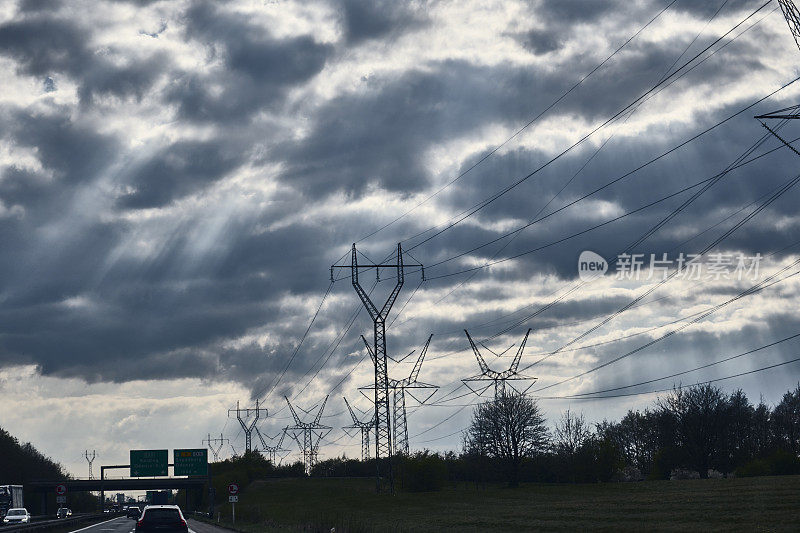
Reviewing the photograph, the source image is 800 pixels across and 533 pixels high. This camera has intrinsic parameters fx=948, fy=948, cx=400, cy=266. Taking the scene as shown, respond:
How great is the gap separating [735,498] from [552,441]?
67.7 metres

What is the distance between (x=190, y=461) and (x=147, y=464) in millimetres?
6778

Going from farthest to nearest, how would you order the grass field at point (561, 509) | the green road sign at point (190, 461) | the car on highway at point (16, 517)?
the green road sign at point (190, 461) < the car on highway at point (16, 517) < the grass field at point (561, 509)

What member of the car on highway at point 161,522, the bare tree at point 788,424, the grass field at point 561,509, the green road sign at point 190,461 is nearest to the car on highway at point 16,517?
the grass field at point 561,509

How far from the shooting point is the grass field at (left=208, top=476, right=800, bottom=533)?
53.7 metres

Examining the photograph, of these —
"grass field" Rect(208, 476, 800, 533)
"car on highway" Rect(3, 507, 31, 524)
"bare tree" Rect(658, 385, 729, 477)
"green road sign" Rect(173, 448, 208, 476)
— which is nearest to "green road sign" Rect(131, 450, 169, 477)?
"green road sign" Rect(173, 448, 208, 476)

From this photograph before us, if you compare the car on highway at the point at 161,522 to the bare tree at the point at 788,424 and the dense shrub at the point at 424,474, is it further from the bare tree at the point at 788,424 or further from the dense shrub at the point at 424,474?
the bare tree at the point at 788,424

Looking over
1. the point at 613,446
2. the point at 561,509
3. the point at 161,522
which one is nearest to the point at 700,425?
the point at 613,446

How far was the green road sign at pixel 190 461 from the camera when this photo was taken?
12538 centimetres

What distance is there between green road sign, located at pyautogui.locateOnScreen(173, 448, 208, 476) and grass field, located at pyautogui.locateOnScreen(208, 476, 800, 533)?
11.4m

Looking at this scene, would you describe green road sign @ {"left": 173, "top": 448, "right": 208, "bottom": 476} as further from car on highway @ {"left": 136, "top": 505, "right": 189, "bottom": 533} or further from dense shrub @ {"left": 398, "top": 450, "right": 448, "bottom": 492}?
car on highway @ {"left": 136, "top": 505, "right": 189, "bottom": 533}

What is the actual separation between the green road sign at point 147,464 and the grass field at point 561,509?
15.7m

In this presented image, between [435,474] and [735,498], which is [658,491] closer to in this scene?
[735,498]

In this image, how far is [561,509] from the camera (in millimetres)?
78125

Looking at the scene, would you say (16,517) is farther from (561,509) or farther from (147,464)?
(561,509)
